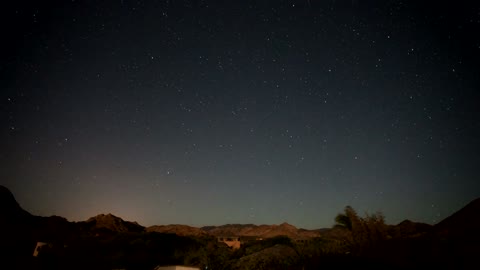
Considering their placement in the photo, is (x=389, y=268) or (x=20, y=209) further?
(x=20, y=209)

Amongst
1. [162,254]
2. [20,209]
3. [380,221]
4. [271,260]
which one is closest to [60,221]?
[20,209]

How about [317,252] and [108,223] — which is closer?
[317,252]

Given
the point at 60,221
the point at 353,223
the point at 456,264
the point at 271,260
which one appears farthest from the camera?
the point at 60,221

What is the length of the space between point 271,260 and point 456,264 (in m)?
11.8

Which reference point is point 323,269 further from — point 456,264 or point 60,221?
point 60,221

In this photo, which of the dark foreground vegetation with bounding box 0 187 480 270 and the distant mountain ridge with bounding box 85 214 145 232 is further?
the distant mountain ridge with bounding box 85 214 145 232

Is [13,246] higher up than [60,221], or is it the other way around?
[60,221]

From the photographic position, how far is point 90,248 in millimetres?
38938

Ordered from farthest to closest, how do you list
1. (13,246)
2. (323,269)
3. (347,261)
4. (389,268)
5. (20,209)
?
(20,209)
(13,246)
(323,269)
(347,261)
(389,268)

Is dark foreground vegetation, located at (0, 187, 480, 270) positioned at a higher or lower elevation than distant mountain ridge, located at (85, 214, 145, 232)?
lower

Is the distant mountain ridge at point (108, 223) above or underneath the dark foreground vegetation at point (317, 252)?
above

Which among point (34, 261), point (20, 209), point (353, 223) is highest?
point (20, 209)

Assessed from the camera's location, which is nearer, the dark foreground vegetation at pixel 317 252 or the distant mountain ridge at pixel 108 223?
the dark foreground vegetation at pixel 317 252

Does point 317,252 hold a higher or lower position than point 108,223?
lower
